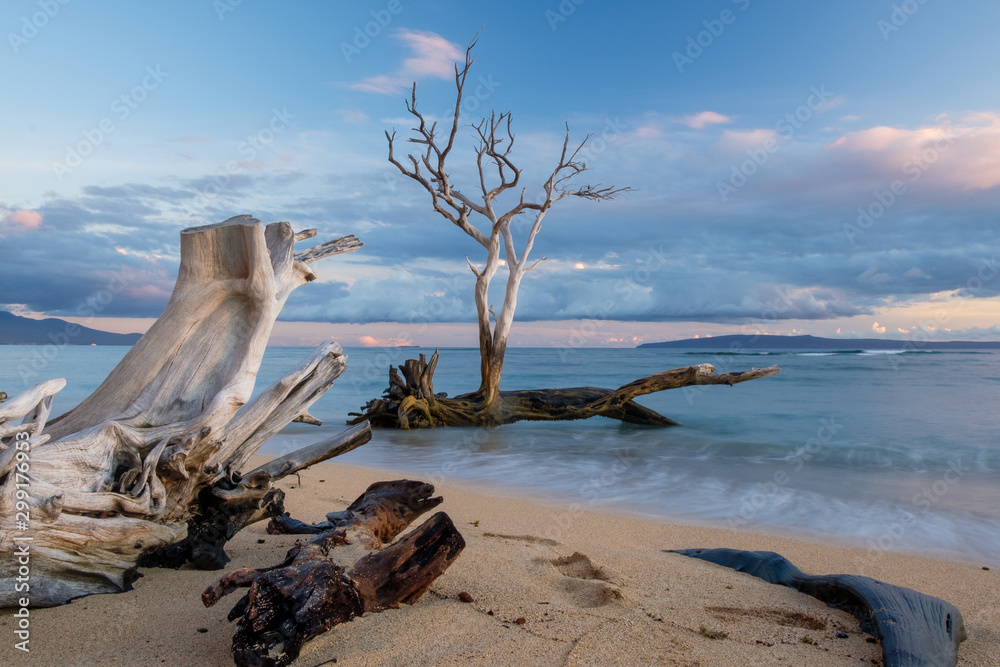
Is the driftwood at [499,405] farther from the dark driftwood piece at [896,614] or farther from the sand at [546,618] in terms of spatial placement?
the dark driftwood piece at [896,614]

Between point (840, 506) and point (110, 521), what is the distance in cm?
619

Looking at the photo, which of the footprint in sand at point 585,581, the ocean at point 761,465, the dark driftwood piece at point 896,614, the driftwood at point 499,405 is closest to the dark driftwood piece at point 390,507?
the footprint in sand at point 585,581

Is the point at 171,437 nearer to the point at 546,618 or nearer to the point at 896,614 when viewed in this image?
the point at 546,618

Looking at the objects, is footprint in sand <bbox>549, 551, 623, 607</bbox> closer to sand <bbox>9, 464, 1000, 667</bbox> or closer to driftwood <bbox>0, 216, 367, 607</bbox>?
sand <bbox>9, 464, 1000, 667</bbox>

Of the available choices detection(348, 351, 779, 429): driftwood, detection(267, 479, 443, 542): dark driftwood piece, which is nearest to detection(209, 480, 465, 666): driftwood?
detection(267, 479, 443, 542): dark driftwood piece

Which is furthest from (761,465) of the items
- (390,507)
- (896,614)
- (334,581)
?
(334,581)

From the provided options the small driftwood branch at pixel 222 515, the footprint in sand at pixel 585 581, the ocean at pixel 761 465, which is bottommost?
the ocean at pixel 761 465

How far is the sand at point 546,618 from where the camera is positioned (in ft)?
7.24

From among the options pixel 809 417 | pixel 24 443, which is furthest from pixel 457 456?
pixel 809 417

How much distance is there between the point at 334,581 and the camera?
215 cm

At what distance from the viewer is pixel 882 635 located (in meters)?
2.41

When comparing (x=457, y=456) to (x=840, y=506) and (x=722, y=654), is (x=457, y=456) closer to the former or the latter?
(x=840, y=506)

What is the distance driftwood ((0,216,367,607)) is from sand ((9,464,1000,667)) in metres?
0.20

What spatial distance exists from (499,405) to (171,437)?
914cm
